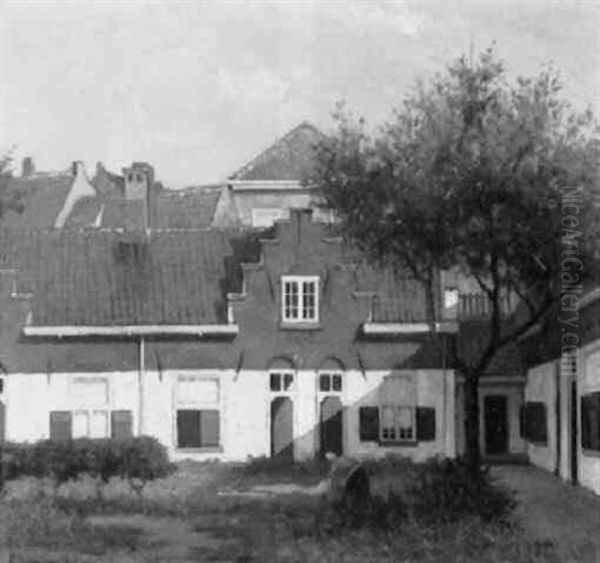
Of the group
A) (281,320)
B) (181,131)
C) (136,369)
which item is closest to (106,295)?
(136,369)

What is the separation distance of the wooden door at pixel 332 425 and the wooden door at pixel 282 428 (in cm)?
58

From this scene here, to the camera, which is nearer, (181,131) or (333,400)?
(181,131)

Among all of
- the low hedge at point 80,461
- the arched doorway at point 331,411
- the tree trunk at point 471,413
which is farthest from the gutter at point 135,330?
the tree trunk at point 471,413

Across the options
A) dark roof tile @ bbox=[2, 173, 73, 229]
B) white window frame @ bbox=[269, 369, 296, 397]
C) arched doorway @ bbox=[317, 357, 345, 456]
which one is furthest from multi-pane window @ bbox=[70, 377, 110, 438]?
dark roof tile @ bbox=[2, 173, 73, 229]

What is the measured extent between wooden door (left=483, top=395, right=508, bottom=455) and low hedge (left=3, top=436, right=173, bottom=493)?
9.71 metres

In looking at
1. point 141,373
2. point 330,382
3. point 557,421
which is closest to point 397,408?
point 330,382

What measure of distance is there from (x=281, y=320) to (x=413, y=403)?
3.19m

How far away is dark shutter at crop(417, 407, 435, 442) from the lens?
2594 cm

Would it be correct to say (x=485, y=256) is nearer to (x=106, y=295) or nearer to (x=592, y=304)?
(x=592, y=304)

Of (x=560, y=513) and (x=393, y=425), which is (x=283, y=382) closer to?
(x=393, y=425)

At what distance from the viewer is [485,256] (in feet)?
60.4

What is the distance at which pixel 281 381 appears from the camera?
27172 millimetres

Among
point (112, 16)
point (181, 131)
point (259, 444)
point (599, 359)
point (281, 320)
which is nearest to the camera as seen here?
point (112, 16)

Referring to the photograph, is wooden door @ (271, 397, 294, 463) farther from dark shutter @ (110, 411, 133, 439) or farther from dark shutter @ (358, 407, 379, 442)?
dark shutter @ (110, 411, 133, 439)
